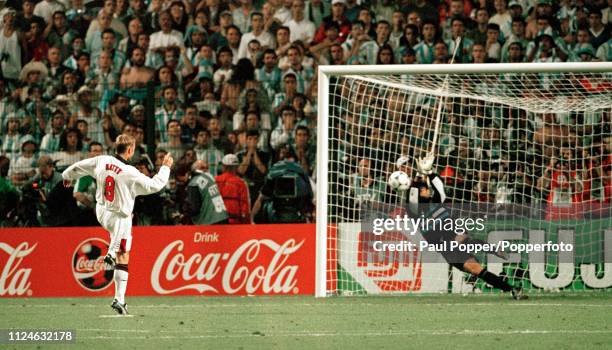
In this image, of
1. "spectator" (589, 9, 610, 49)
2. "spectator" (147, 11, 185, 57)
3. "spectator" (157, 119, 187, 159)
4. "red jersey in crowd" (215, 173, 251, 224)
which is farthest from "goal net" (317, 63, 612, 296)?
"spectator" (147, 11, 185, 57)

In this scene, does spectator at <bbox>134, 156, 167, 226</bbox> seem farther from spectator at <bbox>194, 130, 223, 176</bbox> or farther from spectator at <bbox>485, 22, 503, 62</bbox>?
spectator at <bbox>485, 22, 503, 62</bbox>

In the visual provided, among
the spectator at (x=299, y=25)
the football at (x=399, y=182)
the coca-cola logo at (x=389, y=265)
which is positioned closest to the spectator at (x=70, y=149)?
the spectator at (x=299, y=25)

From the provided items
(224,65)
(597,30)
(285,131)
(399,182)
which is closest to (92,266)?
(285,131)

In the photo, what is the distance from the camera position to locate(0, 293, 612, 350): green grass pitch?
24.2 ft

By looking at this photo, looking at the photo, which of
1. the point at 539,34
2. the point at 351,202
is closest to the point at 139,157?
the point at 351,202

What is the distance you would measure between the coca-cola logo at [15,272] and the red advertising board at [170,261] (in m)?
0.01

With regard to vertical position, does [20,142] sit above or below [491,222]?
above

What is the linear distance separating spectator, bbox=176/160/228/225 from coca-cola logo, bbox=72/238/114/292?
1146 mm

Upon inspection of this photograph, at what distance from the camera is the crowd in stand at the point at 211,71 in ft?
43.7

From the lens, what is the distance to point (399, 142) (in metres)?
12.7

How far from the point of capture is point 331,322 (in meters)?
8.90

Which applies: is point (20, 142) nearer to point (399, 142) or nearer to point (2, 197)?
point (2, 197)

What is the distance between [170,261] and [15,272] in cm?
203

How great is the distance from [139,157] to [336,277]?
9.82 ft
